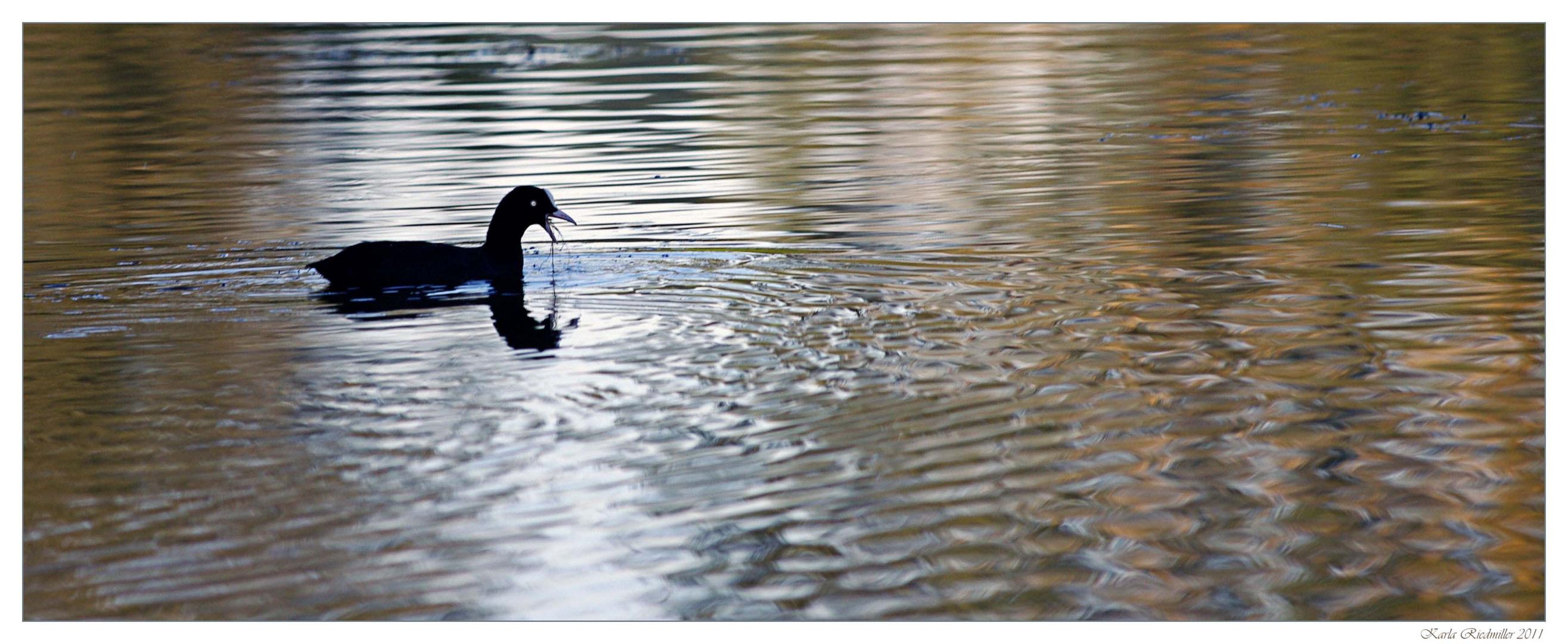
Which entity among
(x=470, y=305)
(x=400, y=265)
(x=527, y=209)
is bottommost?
(x=470, y=305)

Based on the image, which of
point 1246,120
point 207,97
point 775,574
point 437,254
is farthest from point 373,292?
point 207,97

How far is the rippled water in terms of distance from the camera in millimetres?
5250

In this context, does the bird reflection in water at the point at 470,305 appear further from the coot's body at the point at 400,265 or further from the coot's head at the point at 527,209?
the coot's head at the point at 527,209

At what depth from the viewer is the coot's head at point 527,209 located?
34.3 ft

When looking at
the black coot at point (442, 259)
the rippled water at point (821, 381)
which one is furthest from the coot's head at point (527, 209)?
the rippled water at point (821, 381)

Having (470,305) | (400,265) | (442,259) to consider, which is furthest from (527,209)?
(470,305)

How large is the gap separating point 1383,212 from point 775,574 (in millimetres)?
7320

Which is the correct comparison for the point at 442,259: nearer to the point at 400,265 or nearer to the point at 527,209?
the point at 400,265

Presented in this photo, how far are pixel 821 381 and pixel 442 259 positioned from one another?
11.5 feet

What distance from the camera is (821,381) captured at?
718 centimetres

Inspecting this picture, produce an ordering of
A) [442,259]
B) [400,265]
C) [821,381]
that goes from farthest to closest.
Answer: [442,259] → [400,265] → [821,381]

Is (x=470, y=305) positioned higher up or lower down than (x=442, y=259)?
lower down

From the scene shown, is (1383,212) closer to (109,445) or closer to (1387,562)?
(1387,562)

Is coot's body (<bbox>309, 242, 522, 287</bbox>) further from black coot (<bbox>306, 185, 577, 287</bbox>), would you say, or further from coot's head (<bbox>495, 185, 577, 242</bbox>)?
coot's head (<bbox>495, 185, 577, 242</bbox>)
